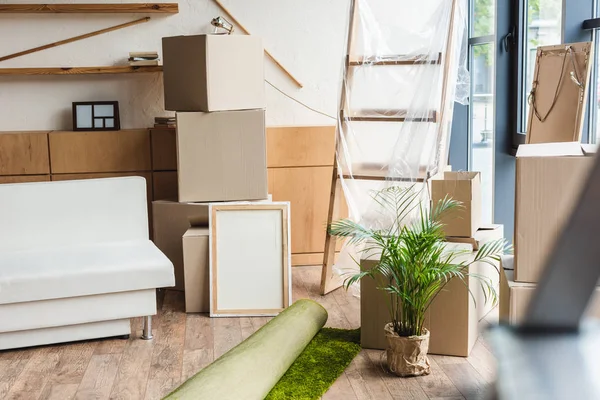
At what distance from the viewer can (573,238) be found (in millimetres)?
386

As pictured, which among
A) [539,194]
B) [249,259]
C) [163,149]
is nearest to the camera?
[539,194]

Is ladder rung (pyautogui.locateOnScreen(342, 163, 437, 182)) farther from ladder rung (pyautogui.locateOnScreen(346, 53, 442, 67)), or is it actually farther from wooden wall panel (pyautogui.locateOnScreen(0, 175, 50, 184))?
wooden wall panel (pyautogui.locateOnScreen(0, 175, 50, 184))

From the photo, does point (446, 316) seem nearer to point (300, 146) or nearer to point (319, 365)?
point (319, 365)

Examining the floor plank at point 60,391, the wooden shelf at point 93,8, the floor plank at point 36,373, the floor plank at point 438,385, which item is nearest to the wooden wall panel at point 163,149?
the wooden shelf at point 93,8

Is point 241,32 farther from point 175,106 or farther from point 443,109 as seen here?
point 443,109

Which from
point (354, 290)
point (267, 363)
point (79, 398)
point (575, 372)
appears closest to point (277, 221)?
point (354, 290)

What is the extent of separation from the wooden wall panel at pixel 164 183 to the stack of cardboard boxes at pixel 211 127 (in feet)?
2.02

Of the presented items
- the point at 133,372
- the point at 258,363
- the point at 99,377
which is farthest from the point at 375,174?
the point at 99,377

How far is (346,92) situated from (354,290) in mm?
1133

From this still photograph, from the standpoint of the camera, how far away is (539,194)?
264 centimetres

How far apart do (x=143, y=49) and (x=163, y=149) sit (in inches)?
28.9

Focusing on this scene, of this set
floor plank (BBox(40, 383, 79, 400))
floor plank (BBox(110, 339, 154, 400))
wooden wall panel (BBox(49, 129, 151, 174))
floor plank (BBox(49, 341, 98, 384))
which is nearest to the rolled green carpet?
floor plank (BBox(110, 339, 154, 400))

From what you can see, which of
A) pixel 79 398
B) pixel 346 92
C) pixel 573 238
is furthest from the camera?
pixel 346 92

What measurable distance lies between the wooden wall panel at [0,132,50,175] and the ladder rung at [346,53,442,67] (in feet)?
6.63
